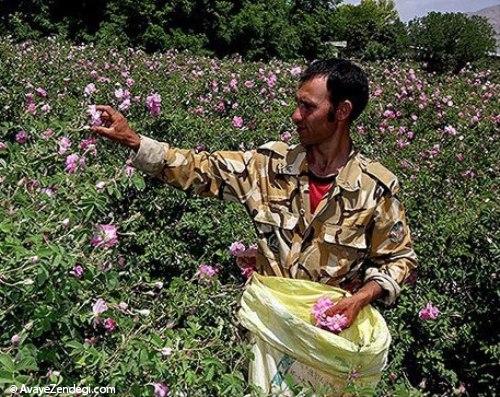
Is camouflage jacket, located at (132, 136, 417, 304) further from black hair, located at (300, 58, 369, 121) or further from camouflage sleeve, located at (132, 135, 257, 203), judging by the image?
black hair, located at (300, 58, 369, 121)

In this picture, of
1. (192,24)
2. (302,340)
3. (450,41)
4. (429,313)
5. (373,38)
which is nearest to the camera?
(302,340)

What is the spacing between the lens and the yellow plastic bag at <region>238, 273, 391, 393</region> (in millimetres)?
1960

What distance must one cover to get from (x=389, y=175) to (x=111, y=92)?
10.3 feet

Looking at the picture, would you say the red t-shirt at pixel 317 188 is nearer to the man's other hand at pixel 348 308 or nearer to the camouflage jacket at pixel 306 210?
the camouflage jacket at pixel 306 210

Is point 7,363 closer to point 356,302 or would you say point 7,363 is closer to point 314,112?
point 356,302

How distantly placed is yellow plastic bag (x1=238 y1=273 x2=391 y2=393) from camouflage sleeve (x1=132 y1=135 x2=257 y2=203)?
0.90 ft

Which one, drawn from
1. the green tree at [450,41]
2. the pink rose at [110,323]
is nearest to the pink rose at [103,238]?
the pink rose at [110,323]

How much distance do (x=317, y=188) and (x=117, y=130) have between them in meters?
0.56

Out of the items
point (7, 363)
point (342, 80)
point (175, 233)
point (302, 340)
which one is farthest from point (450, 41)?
point (7, 363)

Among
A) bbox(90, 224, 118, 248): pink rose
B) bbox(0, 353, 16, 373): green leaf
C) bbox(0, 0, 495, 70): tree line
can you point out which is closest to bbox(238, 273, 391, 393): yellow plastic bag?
bbox(90, 224, 118, 248): pink rose

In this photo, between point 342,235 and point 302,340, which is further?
point 342,235

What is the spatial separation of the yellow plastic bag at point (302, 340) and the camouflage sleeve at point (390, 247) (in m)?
0.10

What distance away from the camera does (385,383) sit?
291 centimetres

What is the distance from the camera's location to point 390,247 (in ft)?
7.10
